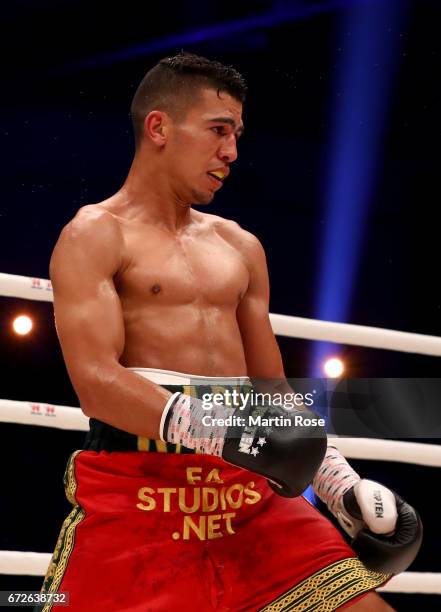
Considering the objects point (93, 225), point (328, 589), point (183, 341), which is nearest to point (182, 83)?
point (93, 225)

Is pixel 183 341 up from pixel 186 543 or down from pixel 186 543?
up

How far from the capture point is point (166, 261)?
1536 millimetres

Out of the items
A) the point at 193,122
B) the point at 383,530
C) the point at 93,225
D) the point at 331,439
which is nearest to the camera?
the point at 383,530

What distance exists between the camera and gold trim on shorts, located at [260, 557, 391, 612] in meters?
1.32

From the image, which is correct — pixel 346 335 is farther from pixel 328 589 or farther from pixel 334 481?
pixel 328 589

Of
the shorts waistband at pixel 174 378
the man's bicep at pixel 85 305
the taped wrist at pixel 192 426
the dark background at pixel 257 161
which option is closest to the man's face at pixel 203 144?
the man's bicep at pixel 85 305

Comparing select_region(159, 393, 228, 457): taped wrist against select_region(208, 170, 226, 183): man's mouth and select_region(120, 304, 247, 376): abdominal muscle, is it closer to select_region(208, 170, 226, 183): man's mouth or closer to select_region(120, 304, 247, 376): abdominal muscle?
select_region(120, 304, 247, 376): abdominal muscle

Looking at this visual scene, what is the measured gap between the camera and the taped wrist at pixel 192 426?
128cm

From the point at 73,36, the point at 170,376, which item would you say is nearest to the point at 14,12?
the point at 73,36

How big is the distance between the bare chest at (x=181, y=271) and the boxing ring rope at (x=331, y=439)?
1.05 feet

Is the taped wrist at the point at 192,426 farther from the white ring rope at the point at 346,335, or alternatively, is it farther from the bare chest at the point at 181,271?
the white ring rope at the point at 346,335

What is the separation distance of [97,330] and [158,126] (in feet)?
1.39

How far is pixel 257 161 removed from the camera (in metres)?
2.91

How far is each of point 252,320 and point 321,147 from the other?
4.62 feet
